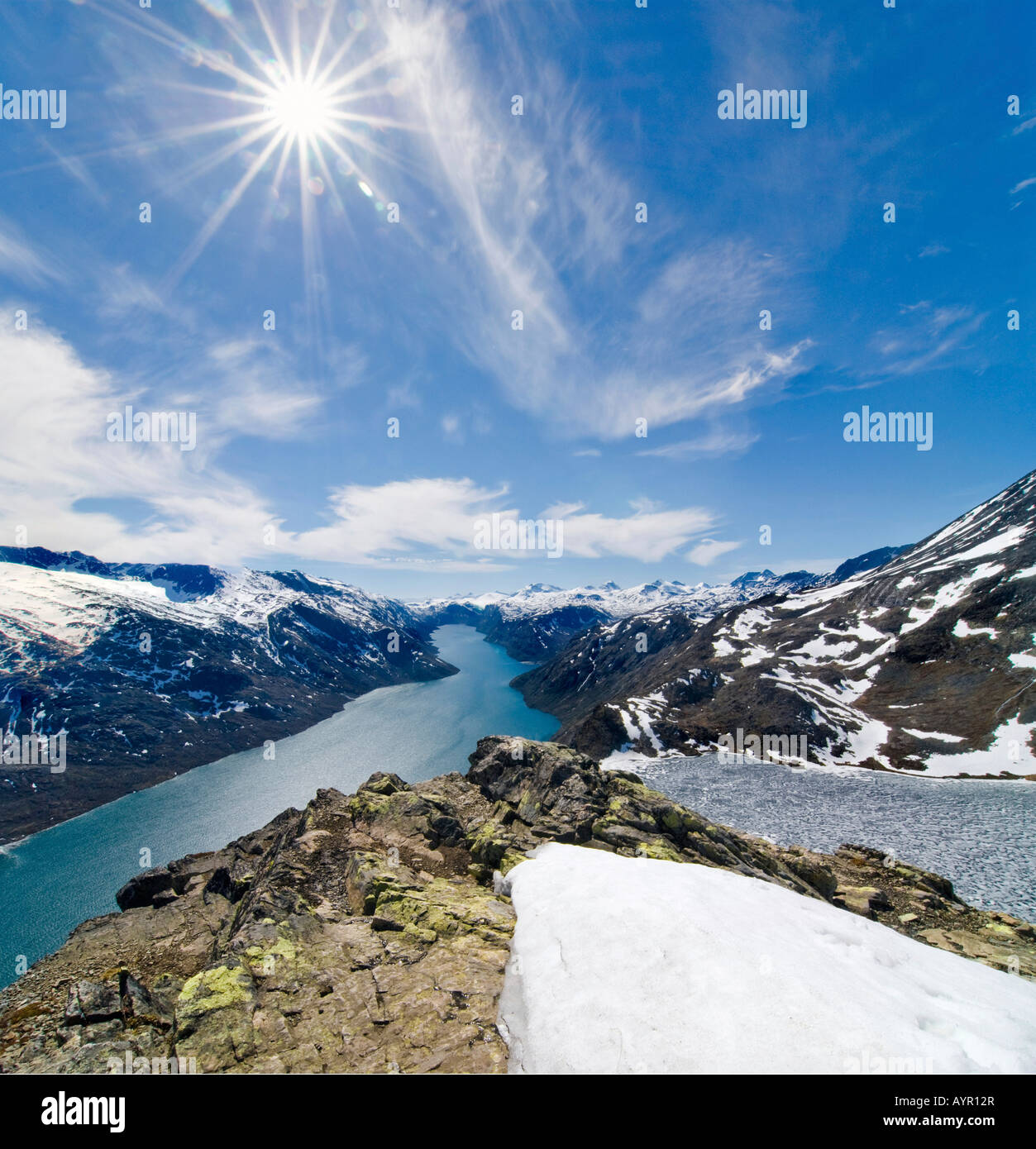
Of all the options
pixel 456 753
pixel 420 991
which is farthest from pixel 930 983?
pixel 456 753

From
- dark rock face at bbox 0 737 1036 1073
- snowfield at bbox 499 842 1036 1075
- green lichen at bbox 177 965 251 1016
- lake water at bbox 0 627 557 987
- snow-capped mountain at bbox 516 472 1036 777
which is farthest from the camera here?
snow-capped mountain at bbox 516 472 1036 777

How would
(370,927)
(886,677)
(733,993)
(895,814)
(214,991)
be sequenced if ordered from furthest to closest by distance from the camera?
(886,677) → (895,814) → (370,927) → (214,991) → (733,993)

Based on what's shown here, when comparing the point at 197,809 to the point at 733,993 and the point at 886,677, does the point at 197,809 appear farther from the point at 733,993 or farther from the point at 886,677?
the point at 886,677

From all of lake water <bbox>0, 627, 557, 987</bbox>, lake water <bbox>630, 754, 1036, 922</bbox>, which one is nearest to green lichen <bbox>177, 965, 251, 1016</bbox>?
lake water <bbox>630, 754, 1036, 922</bbox>

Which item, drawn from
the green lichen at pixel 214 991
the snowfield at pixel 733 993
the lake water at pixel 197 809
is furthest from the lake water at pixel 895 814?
the lake water at pixel 197 809

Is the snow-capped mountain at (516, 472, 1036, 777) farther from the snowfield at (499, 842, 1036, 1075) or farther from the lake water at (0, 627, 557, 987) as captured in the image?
the snowfield at (499, 842, 1036, 1075)

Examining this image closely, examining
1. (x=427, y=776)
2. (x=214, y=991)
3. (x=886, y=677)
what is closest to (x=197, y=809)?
(x=427, y=776)
